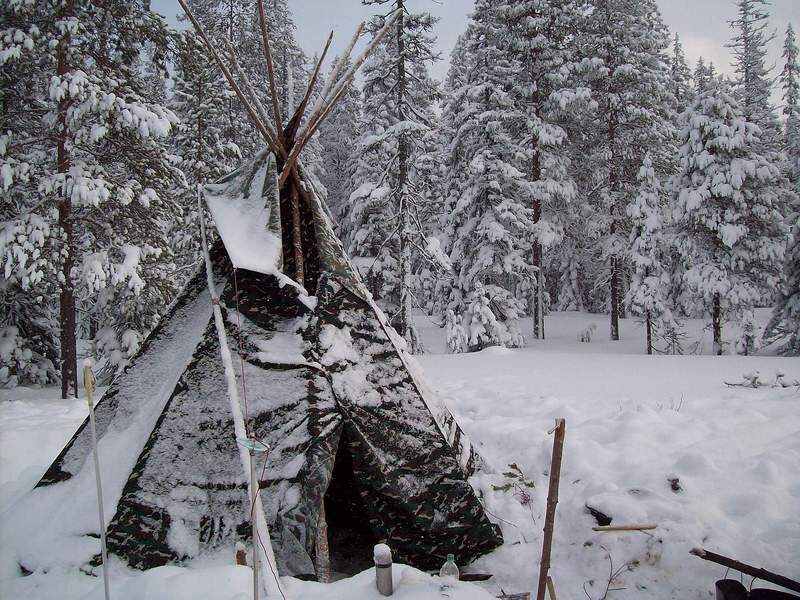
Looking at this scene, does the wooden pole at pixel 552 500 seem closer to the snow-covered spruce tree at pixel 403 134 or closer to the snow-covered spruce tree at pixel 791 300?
the snow-covered spruce tree at pixel 403 134

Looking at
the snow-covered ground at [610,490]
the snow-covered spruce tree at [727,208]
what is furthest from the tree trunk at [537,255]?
the snow-covered ground at [610,490]

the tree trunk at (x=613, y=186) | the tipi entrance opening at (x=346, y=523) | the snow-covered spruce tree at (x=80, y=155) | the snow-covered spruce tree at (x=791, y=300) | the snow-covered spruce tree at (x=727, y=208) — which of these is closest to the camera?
the tipi entrance opening at (x=346, y=523)

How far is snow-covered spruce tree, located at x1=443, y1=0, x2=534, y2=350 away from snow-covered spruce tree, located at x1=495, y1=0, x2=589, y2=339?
1.24ft

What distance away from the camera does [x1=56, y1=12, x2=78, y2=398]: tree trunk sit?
866 cm

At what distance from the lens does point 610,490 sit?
4.03m

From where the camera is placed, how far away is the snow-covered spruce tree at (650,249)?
1670 centimetres

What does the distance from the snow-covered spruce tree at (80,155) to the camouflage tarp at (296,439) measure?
626cm

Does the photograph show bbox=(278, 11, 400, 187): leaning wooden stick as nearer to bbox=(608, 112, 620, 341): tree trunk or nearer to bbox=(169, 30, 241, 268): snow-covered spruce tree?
bbox=(169, 30, 241, 268): snow-covered spruce tree

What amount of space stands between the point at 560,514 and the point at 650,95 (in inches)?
767

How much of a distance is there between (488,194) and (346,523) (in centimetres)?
1455

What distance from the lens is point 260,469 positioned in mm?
3270

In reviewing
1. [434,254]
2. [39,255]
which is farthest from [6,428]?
[434,254]

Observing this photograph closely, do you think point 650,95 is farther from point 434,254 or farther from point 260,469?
point 260,469

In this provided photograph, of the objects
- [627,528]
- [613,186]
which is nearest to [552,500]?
[627,528]
